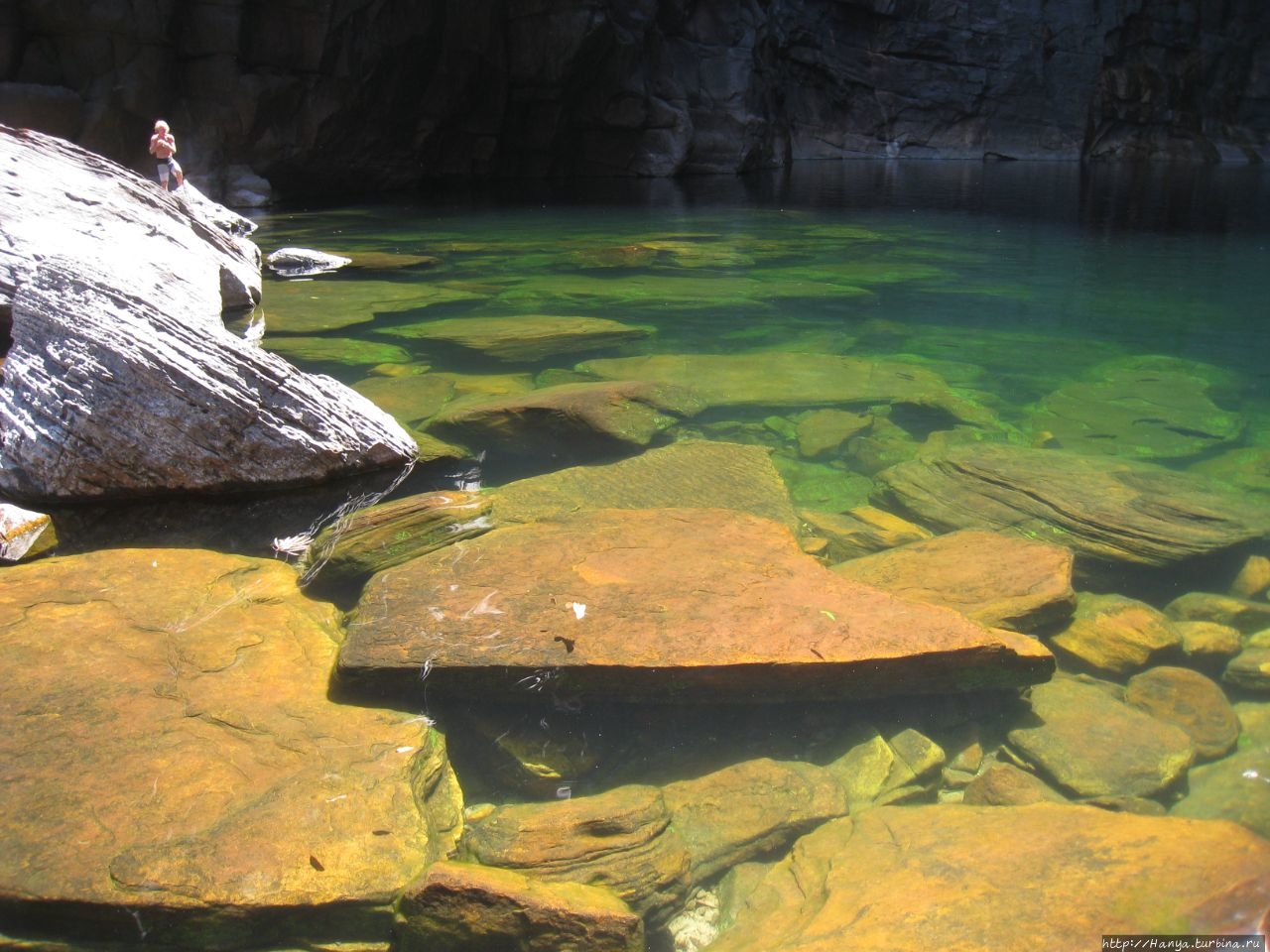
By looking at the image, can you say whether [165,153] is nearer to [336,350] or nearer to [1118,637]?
[336,350]

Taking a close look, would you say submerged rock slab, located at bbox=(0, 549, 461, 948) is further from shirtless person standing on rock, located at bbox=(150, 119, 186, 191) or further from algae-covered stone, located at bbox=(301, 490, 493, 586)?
shirtless person standing on rock, located at bbox=(150, 119, 186, 191)

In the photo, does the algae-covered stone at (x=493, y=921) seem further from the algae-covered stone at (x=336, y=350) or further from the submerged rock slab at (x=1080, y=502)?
the algae-covered stone at (x=336, y=350)

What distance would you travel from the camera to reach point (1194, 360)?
21.5 ft

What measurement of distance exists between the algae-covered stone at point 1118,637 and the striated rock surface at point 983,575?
0.08 meters

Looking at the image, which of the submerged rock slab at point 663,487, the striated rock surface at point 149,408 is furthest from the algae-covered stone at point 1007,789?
the striated rock surface at point 149,408

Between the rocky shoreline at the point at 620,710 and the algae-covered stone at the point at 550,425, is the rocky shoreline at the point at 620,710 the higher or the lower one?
the lower one

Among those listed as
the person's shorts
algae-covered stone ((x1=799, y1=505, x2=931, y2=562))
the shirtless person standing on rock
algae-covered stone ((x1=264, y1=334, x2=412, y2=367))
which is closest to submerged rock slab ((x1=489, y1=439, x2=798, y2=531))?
algae-covered stone ((x1=799, y1=505, x2=931, y2=562))

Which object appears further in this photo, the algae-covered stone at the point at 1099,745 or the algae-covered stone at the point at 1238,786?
the algae-covered stone at the point at 1099,745

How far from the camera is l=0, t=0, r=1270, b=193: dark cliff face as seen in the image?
17.8 meters

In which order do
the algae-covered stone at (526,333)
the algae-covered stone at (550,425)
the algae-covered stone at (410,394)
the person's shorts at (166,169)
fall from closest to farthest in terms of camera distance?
the algae-covered stone at (550,425) < the algae-covered stone at (410,394) < the algae-covered stone at (526,333) < the person's shorts at (166,169)

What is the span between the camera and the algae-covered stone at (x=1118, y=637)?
10.3ft

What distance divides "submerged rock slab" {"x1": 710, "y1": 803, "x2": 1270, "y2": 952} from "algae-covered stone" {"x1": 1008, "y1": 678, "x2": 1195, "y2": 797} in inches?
13.1

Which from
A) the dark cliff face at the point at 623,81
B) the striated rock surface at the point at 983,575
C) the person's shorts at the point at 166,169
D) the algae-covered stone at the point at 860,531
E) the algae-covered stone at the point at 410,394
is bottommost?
the algae-covered stone at the point at 860,531

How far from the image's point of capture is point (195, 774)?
218 centimetres
